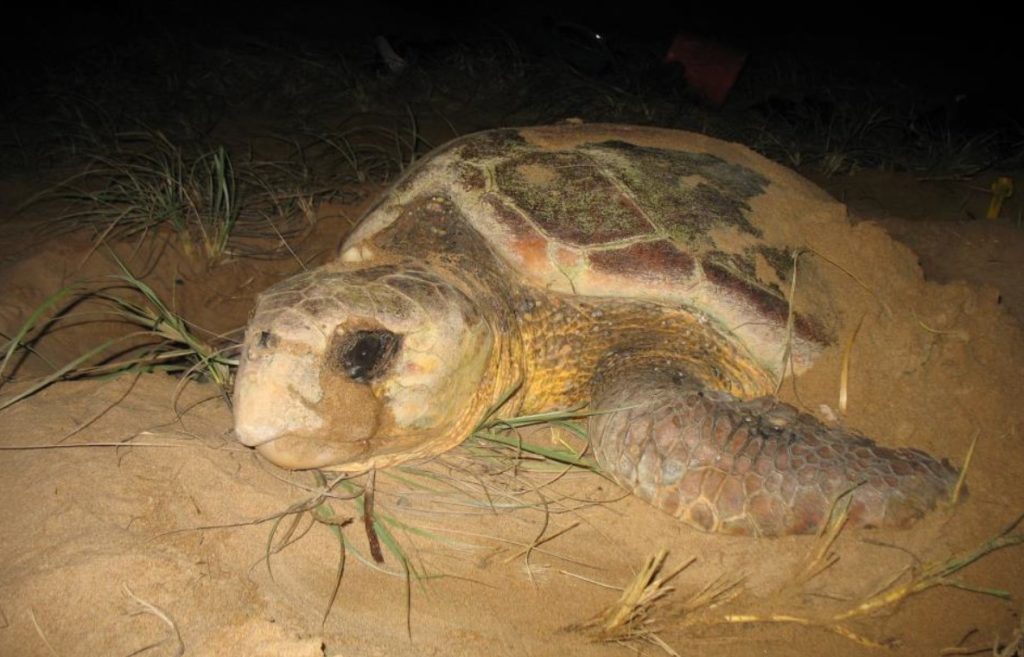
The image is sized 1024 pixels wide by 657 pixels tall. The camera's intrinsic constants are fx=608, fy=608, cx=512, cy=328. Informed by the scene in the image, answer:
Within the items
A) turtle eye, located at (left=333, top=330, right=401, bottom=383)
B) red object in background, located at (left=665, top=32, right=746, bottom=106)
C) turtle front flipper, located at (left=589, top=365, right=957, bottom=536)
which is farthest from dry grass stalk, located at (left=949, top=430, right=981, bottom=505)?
red object in background, located at (left=665, top=32, right=746, bottom=106)

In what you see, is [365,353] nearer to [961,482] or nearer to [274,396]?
[274,396]

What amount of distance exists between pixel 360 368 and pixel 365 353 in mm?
38

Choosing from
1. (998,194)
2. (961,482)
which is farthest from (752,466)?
(998,194)

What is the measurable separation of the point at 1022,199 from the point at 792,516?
335 centimetres

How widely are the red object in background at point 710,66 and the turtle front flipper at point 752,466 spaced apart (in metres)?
5.16

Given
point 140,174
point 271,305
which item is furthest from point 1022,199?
point 140,174

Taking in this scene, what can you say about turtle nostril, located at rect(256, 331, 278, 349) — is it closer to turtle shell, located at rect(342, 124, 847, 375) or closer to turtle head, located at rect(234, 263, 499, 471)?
turtle head, located at rect(234, 263, 499, 471)

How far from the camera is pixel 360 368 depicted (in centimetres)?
148

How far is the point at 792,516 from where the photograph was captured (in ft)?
4.79

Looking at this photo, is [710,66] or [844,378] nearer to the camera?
[844,378]

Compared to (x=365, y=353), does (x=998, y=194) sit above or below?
above

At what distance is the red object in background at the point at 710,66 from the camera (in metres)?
6.03

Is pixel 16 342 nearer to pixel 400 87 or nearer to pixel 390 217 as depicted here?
pixel 390 217

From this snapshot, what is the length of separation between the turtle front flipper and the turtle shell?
1.08 ft
